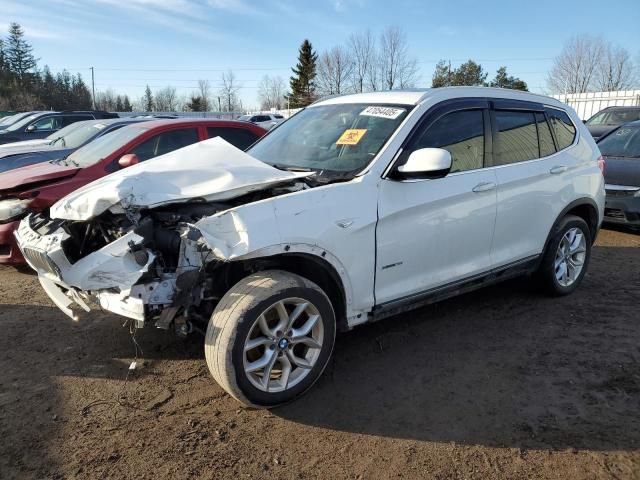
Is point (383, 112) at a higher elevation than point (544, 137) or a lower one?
higher

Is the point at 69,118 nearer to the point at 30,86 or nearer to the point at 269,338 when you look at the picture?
the point at 269,338

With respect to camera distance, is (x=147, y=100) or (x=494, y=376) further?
(x=147, y=100)

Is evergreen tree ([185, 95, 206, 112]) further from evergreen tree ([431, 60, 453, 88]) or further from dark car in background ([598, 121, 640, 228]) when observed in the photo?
dark car in background ([598, 121, 640, 228])

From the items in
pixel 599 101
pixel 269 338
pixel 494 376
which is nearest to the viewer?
pixel 269 338

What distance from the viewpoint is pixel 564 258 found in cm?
496

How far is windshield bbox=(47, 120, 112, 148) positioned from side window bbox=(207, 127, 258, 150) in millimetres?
2370

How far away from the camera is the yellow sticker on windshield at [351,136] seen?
12.2ft

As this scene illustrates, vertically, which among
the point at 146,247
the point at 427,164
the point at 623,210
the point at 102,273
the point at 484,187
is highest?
the point at 427,164

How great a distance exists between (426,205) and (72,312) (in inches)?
99.1

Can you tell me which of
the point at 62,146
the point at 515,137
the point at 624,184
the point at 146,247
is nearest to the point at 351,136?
the point at 515,137

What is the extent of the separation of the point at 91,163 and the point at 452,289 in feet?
14.8

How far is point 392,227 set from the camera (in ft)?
11.1

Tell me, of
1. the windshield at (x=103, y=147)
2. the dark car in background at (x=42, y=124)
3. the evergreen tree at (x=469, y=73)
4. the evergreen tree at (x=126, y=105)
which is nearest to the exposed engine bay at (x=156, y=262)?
the windshield at (x=103, y=147)

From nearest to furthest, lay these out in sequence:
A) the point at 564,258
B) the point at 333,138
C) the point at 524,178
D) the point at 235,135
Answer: the point at 333,138 < the point at 524,178 < the point at 564,258 < the point at 235,135
